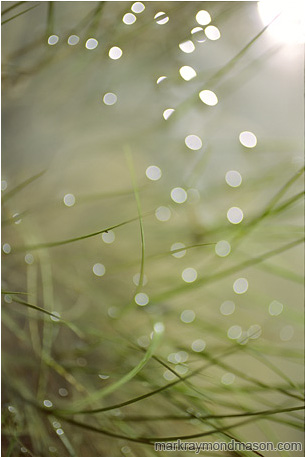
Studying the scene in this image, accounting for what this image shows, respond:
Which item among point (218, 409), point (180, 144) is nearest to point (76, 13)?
point (180, 144)

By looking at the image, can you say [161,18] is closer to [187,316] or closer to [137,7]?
[137,7]

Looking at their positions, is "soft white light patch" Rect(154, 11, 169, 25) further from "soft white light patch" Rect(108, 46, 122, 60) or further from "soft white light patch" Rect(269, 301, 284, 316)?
"soft white light patch" Rect(269, 301, 284, 316)

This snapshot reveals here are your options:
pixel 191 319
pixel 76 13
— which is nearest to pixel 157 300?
pixel 191 319

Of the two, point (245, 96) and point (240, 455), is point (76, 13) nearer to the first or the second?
point (245, 96)

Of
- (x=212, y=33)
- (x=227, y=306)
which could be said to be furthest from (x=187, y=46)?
(x=227, y=306)

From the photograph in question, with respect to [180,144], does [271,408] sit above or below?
below
